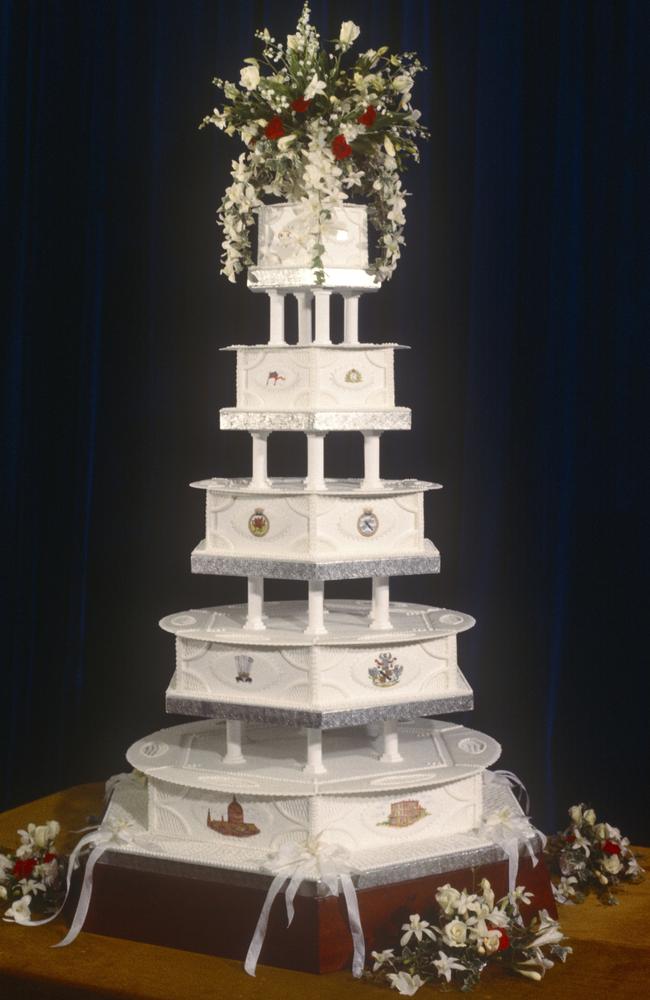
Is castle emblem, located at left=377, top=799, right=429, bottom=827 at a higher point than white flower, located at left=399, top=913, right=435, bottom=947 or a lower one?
higher

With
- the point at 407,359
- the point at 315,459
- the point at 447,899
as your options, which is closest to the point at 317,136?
the point at 315,459

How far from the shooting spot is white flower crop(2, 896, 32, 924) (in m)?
4.97

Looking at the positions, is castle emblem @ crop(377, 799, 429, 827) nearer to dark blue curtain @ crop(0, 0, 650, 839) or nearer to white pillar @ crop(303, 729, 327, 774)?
white pillar @ crop(303, 729, 327, 774)

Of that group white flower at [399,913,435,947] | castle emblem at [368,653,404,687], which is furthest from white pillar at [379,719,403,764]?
white flower at [399,913,435,947]

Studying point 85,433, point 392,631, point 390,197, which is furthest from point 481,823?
point 85,433

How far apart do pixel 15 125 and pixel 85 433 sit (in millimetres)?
1469

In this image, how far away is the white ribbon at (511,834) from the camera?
4.94m

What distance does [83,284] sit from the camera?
6.56m

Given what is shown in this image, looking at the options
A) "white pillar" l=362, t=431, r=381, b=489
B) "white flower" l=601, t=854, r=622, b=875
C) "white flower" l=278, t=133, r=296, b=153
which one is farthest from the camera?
"white flower" l=601, t=854, r=622, b=875

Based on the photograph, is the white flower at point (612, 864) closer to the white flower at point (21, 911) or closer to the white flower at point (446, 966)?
the white flower at point (446, 966)

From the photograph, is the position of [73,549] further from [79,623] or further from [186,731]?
[186,731]

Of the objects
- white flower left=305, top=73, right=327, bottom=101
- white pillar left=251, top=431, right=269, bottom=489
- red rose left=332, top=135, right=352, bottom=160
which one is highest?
white flower left=305, top=73, right=327, bottom=101

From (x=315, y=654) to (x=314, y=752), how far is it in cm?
37

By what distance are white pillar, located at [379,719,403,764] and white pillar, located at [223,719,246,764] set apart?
51 cm
